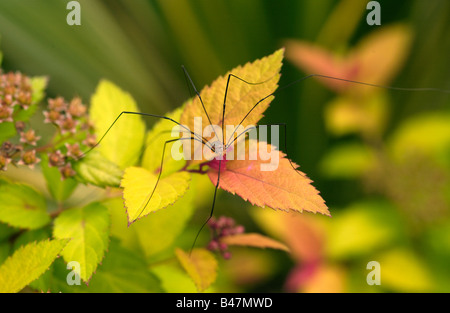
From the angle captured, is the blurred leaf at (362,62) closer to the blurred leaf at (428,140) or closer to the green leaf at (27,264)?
the blurred leaf at (428,140)

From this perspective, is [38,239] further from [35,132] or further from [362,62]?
[362,62]

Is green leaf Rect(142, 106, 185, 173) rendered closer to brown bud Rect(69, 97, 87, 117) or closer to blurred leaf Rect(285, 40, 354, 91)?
brown bud Rect(69, 97, 87, 117)

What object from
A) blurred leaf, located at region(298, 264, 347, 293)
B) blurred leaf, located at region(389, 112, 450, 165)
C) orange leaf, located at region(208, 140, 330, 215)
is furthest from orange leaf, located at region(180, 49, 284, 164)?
blurred leaf, located at region(389, 112, 450, 165)

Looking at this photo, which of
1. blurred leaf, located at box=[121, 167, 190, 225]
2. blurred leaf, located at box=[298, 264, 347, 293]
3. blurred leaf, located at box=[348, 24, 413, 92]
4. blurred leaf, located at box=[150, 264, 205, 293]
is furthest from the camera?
blurred leaf, located at box=[348, 24, 413, 92]

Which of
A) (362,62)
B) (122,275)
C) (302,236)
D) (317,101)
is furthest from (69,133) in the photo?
(317,101)

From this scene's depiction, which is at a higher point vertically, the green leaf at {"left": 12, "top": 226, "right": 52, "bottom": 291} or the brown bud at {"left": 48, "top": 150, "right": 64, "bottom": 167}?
the brown bud at {"left": 48, "top": 150, "right": 64, "bottom": 167}
